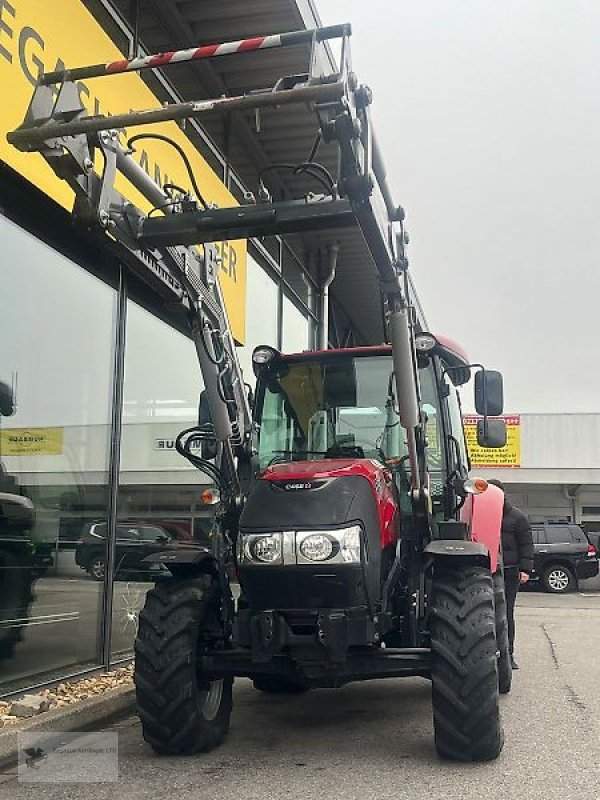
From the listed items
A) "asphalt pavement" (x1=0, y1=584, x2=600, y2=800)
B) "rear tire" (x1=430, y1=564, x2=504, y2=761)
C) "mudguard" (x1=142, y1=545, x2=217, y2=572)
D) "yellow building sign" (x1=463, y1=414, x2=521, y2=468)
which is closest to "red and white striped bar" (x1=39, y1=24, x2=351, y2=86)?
"mudguard" (x1=142, y1=545, x2=217, y2=572)

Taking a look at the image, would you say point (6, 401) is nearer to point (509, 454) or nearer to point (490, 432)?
point (490, 432)

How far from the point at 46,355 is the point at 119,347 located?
1.04m

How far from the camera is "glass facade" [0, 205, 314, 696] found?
19.1ft

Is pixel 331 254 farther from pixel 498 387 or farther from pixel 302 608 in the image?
pixel 302 608

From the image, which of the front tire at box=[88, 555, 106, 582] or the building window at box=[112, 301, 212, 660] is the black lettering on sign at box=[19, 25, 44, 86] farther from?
the front tire at box=[88, 555, 106, 582]

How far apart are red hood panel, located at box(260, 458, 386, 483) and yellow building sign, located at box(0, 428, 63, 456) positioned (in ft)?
6.43

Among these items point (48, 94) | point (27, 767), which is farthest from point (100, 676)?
point (48, 94)

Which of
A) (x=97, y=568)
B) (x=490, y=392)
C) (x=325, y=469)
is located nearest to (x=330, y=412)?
(x=325, y=469)

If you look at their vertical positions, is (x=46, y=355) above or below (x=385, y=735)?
above

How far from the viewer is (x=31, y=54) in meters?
5.48

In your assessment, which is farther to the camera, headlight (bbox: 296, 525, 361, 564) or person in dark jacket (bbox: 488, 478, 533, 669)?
person in dark jacket (bbox: 488, 478, 533, 669)

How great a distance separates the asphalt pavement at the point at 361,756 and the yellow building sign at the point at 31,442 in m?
1.99

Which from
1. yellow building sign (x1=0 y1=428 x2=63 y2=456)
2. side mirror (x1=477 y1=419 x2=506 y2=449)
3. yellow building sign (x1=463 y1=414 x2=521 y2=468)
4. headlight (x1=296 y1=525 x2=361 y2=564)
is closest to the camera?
headlight (x1=296 y1=525 x2=361 y2=564)

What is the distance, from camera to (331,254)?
43.4ft
